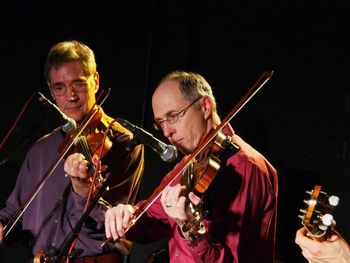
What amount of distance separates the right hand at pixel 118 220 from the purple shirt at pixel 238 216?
0.21 meters

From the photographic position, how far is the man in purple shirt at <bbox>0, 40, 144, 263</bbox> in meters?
2.16

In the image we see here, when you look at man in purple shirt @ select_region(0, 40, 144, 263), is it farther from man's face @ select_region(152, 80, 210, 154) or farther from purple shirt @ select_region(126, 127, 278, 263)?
purple shirt @ select_region(126, 127, 278, 263)

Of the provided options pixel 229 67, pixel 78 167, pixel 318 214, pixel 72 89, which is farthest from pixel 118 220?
pixel 229 67

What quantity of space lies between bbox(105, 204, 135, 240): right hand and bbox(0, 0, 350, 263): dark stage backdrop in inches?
19.8

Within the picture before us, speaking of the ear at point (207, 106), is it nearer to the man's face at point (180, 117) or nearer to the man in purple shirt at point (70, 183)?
the man's face at point (180, 117)

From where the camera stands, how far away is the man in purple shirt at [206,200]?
1.59 meters

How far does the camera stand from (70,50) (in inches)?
96.3

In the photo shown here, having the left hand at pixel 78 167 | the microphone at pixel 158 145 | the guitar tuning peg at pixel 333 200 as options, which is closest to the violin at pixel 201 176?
the microphone at pixel 158 145

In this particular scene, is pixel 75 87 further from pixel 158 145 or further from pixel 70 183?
pixel 158 145

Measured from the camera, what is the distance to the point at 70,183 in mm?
2289

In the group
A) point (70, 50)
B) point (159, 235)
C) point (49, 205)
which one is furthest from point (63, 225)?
point (70, 50)

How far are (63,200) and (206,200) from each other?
851 mm

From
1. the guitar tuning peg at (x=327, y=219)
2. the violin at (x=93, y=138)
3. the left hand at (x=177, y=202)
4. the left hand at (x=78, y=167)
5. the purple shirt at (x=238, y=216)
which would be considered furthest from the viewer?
the violin at (x=93, y=138)

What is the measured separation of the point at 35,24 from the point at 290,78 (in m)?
1.74
